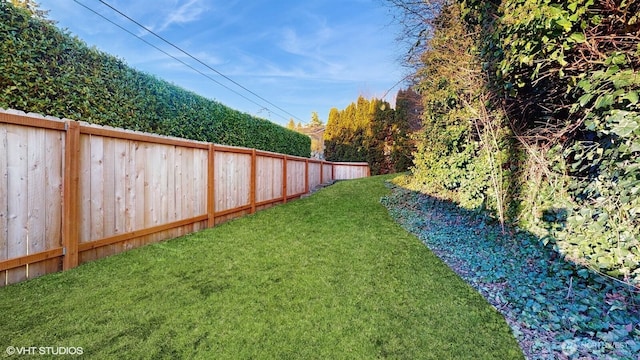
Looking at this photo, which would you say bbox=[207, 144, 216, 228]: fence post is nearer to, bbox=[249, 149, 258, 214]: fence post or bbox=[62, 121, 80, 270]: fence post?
bbox=[249, 149, 258, 214]: fence post

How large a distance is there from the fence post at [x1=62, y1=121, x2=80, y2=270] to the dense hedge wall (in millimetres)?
586

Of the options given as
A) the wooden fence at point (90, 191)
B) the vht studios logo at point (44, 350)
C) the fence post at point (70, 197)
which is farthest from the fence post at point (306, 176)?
the vht studios logo at point (44, 350)

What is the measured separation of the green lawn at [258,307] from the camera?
165cm

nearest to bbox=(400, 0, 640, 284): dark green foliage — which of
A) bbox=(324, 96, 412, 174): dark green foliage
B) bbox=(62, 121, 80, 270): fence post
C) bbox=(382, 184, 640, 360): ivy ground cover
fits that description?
bbox=(382, 184, 640, 360): ivy ground cover

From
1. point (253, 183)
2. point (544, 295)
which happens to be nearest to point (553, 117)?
point (544, 295)

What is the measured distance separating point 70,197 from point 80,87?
145 cm

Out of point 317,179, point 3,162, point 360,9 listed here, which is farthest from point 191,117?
point 317,179

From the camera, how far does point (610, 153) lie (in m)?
2.21

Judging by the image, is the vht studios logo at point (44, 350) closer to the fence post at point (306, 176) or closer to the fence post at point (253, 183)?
the fence post at point (253, 183)

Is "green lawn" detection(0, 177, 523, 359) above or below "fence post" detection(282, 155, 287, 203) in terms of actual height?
below

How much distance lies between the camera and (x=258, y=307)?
208cm

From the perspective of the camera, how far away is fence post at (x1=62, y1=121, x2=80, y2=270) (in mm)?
2473

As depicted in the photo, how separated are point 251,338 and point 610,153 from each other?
3123 millimetres

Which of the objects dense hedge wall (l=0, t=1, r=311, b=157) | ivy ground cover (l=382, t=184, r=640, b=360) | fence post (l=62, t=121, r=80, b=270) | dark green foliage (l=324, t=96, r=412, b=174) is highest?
dark green foliage (l=324, t=96, r=412, b=174)
